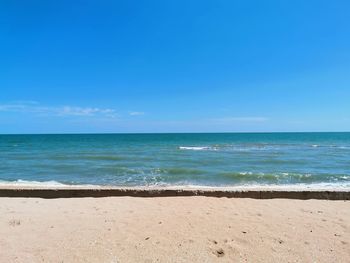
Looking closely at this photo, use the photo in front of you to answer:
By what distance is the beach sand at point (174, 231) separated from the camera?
3.35m

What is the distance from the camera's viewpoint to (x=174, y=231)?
164 inches

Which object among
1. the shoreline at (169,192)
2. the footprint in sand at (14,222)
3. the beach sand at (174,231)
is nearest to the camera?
the beach sand at (174,231)

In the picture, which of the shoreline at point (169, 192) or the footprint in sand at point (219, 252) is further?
the shoreline at point (169, 192)

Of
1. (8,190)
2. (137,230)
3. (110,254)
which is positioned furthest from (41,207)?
(110,254)

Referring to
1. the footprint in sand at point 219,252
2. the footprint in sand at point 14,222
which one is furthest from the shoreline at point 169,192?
the footprint in sand at point 219,252

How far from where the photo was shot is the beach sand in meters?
3.35

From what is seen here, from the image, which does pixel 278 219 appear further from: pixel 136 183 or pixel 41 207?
pixel 136 183

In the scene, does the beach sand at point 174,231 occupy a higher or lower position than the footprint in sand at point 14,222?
lower

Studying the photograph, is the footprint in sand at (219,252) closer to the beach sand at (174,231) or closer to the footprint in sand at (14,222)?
the beach sand at (174,231)

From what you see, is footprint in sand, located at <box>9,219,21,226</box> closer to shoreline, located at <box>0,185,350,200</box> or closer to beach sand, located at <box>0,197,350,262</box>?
beach sand, located at <box>0,197,350,262</box>

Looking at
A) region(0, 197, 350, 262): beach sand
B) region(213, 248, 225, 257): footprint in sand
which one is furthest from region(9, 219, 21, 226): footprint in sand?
region(213, 248, 225, 257): footprint in sand

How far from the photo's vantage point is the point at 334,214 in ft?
16.6

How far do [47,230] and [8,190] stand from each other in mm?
3749

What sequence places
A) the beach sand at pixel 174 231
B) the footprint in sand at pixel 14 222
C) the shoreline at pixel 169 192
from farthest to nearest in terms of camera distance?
the shoreline at pixel 169 192, the footprint in sand at pixel 14 222, the beach sand at pixel 174 231
